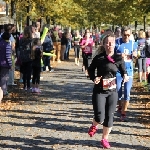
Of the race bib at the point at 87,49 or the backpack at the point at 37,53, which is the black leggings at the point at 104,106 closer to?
the backpack at the point at 37,53

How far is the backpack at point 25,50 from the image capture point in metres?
11.6

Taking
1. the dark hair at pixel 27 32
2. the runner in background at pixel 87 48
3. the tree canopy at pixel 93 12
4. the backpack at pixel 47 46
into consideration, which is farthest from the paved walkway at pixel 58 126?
the tree canopy at pixel 93 12

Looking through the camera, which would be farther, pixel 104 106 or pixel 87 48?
pixel 87 48

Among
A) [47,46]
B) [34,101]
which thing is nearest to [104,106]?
[34,101]

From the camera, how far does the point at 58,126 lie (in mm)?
8094

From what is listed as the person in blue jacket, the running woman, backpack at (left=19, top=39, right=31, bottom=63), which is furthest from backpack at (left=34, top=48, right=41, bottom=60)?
the running woman

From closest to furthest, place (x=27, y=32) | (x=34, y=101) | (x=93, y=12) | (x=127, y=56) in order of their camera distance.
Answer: (x=127, y=56)
(x=34, y=101)
(x=27, y=32)
(x=93, y=12)

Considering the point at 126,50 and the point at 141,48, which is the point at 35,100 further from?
the point at 141,48

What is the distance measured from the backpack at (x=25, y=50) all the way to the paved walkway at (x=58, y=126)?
1.06 metres

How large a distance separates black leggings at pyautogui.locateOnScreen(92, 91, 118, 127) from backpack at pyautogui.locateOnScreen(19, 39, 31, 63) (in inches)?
210

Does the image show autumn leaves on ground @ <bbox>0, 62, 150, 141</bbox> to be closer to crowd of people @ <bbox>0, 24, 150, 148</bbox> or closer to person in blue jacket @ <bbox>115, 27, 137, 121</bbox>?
crowd of people @ <bbox>0, 24, 150, 148</bbox>

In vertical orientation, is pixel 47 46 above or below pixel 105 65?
below

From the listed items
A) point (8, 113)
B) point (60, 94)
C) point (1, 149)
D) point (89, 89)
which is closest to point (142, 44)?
point (89, 89)

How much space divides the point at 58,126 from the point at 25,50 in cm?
414
